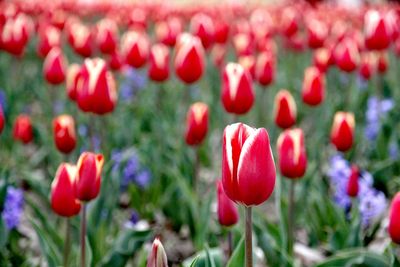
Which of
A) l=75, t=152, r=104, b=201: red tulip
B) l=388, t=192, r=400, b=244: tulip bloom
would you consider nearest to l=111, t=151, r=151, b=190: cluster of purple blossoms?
l=75, t=152, r=104, b=201: red tulip

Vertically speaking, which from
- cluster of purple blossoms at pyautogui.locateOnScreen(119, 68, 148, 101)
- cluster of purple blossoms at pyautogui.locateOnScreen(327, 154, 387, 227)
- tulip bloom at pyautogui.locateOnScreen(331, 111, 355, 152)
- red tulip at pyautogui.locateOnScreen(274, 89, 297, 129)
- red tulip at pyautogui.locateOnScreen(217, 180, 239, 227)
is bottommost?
cluster of purple blossoms at pyautogui.locateOnScreen(327, 154, 387, 227)

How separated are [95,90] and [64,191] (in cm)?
94

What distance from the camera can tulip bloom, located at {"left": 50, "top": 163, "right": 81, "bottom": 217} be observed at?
2.29 m

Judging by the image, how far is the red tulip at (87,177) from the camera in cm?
212

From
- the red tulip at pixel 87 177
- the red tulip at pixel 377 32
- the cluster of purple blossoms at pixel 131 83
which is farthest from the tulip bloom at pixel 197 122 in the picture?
the cluster of purple blossoms at pixel 131 83

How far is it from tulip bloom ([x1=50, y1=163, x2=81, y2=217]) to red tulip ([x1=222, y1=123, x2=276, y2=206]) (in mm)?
820

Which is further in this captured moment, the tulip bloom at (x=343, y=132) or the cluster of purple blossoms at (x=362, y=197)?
the tulip bloom at (x=343, y=132)

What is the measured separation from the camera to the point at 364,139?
4496mm

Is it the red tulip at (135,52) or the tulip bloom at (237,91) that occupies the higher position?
the red tulip at (135,52)

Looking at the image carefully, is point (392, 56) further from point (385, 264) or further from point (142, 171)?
point (385, 264)

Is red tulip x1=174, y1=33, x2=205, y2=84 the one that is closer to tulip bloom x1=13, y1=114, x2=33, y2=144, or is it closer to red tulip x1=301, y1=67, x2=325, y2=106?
red tulip x1=301, y1=67, x2=325, y2=106

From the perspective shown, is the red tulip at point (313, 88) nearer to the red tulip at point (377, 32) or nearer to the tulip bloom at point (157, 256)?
the red tulip at point (377, 32)

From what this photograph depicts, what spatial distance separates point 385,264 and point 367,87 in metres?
3.67

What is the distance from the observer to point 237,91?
315 centimetres
